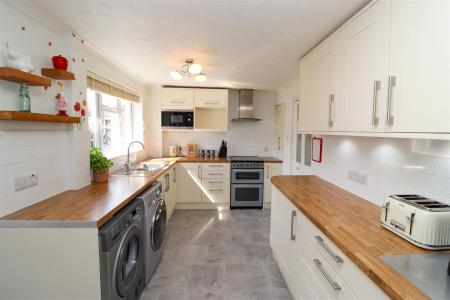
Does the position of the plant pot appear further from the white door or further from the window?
the white door

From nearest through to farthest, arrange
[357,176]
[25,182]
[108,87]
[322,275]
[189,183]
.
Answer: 1. [322,275]
2. [25,182]
3. [357,176]
4. [108,87]
5. [189,183]

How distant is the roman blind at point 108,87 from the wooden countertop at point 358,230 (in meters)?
2.28

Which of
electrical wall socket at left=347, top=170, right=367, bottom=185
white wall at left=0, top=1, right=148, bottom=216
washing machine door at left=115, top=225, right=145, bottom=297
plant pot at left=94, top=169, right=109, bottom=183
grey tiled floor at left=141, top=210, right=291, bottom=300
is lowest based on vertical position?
grey tiled floor at left=141, top=210, right=291, bottom=300

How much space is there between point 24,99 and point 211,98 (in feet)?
9.77

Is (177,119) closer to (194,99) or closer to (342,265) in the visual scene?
(194,99)

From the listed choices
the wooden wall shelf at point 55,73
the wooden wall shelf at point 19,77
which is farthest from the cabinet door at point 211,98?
the wooden wall shelf at point 19,77

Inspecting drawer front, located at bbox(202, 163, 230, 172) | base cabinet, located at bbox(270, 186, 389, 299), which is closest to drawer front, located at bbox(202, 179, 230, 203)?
drawer front, located at bbox(202, 163, 230, 172)

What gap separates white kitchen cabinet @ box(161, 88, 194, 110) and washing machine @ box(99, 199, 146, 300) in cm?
253

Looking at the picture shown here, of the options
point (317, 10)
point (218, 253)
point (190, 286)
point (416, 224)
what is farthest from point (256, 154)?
point (416, 224)

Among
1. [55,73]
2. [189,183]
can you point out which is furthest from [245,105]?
[55,73]

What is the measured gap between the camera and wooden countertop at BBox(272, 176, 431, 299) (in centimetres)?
83

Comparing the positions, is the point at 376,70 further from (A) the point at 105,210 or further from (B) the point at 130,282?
(B) the point at 130,282

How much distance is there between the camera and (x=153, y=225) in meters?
2.15

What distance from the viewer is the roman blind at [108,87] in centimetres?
242
